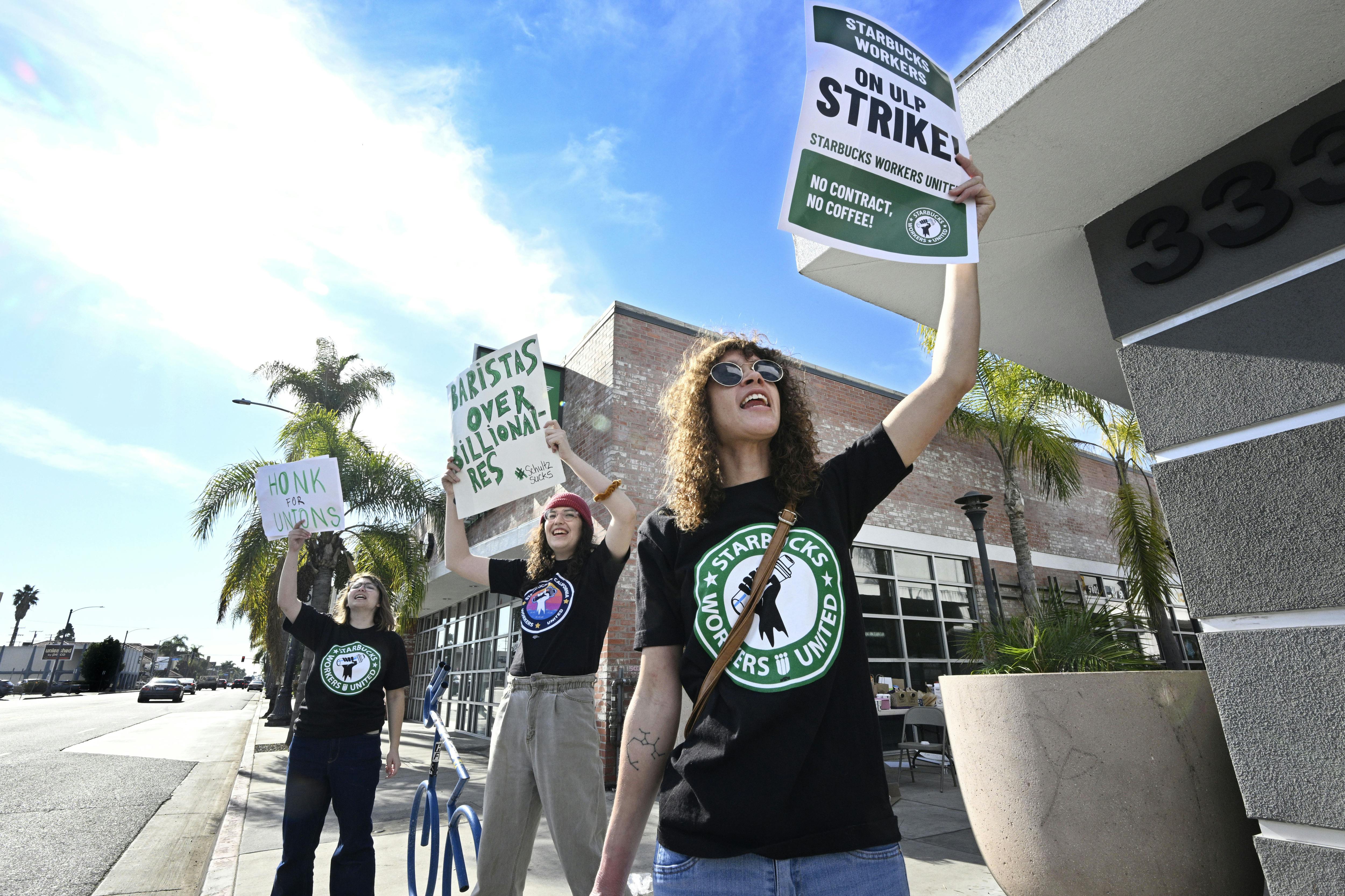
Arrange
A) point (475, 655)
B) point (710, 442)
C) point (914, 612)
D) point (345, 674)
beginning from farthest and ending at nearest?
point (475, 655) → point (914, 612) → point (345, 674) → point (710, 442)

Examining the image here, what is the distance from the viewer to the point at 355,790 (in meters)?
3.77

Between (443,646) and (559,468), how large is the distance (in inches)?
669

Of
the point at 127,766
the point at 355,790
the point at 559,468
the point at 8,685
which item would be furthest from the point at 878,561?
the point at 8,685

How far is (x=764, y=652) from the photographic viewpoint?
1.45 meters

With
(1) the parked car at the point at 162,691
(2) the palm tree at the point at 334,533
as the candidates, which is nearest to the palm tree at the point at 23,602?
(1) the parked car at the point at 162,691

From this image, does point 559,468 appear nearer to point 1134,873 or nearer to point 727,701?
point 727,701

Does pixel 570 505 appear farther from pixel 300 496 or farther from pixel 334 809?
pixel 300 496

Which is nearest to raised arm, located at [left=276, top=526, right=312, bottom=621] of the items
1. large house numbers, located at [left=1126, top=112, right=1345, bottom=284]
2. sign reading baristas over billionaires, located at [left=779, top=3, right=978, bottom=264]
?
sign reading baristas over billionaires, located at [left=779, top=3, right=978, bottom=264]

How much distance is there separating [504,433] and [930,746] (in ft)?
23.9

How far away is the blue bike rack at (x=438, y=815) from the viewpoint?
3.03m

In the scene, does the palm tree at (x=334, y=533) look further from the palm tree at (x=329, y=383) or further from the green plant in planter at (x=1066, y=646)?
A: the green plant in planter at (x=1066, y=646)

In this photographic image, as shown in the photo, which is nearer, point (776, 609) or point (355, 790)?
point (776, 609)

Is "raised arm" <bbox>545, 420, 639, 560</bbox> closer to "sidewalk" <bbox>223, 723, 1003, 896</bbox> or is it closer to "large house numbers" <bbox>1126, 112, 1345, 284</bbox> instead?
"sidewalk" <bbox>223, 723, 1003, 896</bbox>


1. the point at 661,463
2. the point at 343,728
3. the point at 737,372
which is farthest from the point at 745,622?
the point at 661,463
